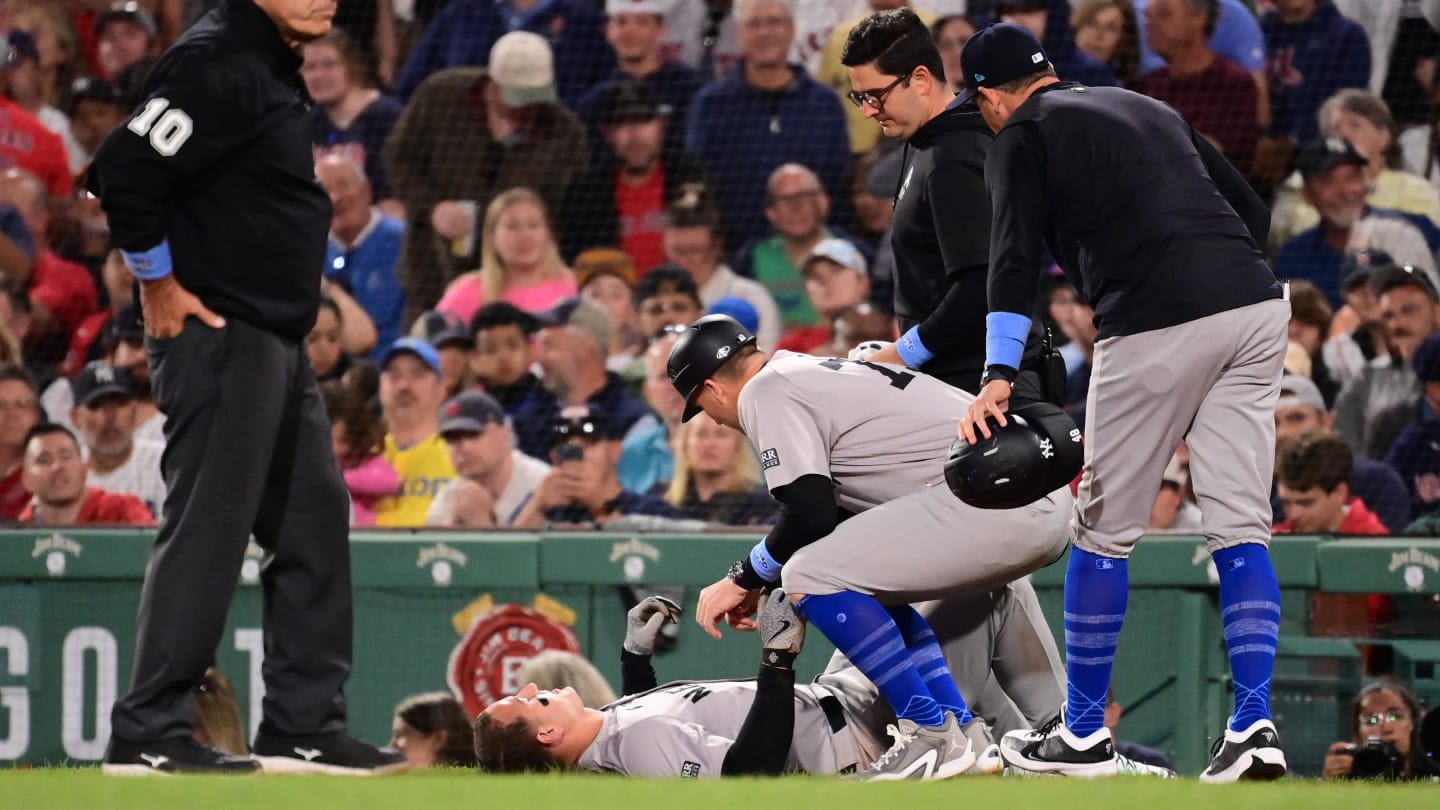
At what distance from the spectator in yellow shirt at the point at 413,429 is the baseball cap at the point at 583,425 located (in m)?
0.53

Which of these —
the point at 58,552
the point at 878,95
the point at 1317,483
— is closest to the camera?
the point at 878,95

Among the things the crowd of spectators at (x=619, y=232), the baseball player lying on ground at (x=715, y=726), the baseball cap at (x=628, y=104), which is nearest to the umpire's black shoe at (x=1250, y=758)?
the baseball player lying on ground at (x=715, y=726)

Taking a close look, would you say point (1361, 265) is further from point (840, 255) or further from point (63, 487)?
point (63, 487)

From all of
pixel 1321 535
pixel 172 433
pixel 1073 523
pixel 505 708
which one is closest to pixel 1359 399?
pixel 1321 535

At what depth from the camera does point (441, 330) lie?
8734 millimetres

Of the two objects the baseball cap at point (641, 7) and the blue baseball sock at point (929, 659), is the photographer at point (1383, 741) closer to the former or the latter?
the blue baseball sock at point (929, 659)

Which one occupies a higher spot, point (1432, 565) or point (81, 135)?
point (81, 135)

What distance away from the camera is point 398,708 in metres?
6.44

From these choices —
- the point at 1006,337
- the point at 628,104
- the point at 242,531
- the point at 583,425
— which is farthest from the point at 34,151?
the point at 1006,337

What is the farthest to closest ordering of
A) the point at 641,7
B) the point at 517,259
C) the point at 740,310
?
the point at 641,7 < the point at 517,259 < the point at 740,310

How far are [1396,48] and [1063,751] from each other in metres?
5.82

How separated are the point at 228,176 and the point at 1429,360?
5.22 metres

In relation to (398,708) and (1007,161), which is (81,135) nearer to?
(398,708)

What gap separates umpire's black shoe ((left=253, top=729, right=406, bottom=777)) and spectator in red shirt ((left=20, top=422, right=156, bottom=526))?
11.2ft
